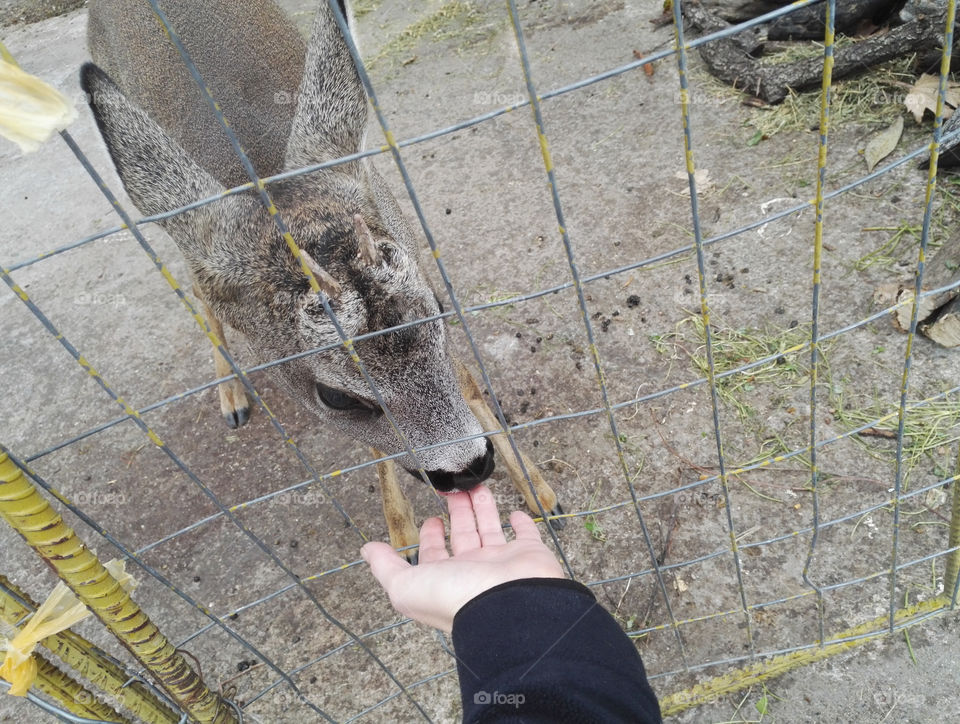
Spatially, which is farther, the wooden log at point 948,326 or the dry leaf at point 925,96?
the dry leaf at point 925,96

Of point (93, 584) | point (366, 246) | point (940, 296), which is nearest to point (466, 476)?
point (366, 246)

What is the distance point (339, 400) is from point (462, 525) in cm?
71

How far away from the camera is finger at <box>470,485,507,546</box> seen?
1.92 meters

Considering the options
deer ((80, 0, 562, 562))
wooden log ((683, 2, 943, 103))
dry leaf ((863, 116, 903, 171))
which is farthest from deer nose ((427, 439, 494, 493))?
wooden log ((683, 2, 943, 103))

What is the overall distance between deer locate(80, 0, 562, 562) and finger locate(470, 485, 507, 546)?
0.19 feet

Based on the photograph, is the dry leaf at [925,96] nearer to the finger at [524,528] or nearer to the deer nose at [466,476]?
the deer nose at [466,476]

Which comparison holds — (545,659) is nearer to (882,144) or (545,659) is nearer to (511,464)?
(511,464)

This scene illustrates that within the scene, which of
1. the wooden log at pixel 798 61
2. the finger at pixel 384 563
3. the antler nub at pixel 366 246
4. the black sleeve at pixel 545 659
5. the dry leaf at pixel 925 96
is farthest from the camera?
the wooden log at pixel 798 61

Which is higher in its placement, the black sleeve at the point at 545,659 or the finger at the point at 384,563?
the black sleeve at the point at 545,659

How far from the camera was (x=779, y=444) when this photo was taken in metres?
2.93

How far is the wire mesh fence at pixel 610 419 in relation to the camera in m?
2.33

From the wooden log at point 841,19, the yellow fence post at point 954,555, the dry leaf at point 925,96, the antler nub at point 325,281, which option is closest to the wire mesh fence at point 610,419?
the yellow fence post at point 954,555

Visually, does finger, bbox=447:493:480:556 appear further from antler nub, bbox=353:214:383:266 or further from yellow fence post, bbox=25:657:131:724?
yellow fence post, bbox=25:657:131:724

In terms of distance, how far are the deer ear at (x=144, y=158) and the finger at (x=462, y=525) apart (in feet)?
4.86
